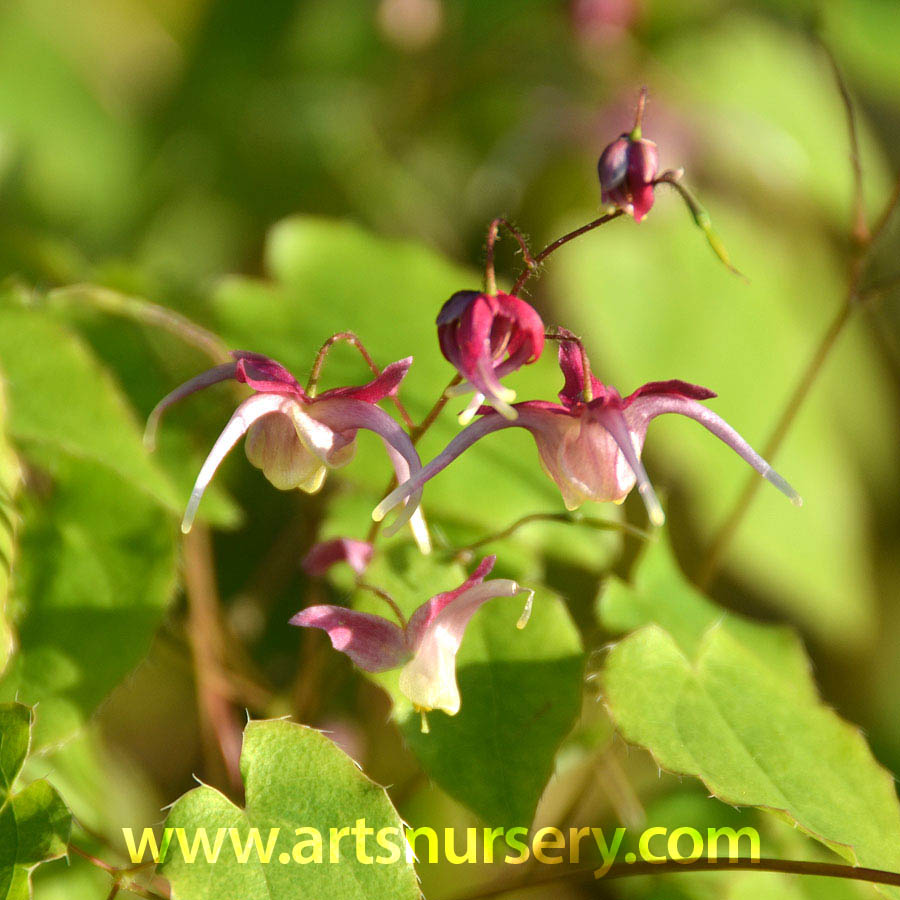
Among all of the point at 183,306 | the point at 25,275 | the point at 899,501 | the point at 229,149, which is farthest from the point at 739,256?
the point at 25,275

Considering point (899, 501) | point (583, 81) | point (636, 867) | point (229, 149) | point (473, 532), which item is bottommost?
point (899, 501)

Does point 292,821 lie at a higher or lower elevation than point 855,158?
lower

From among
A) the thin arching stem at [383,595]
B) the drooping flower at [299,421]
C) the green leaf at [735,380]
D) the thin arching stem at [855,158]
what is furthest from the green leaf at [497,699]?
the green leaf at [735,380]

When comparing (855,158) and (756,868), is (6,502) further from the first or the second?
(855,158)

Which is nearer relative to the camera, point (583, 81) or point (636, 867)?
point (636, 867)

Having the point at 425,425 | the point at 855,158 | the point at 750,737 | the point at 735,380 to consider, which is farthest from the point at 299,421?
the point at 735,380

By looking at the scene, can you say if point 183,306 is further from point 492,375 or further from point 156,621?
point 492,375
